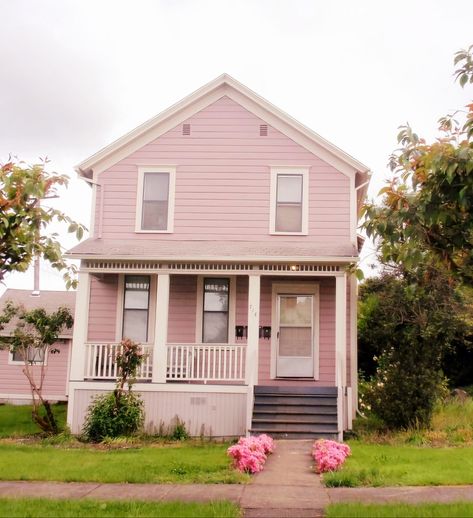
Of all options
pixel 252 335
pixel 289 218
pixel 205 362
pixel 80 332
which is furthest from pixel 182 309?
pixel 289 218

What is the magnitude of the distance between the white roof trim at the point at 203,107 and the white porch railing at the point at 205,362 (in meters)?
5.06

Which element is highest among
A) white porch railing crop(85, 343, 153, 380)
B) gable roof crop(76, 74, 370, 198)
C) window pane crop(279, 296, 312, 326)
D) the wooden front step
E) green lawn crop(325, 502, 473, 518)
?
gable roof crop(76, 74, 370, 198)

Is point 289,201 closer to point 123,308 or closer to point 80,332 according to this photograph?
point 123,308

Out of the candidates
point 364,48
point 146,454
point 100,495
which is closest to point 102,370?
point 146,454

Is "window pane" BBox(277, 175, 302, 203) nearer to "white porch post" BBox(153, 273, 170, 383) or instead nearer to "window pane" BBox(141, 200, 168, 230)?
"window pane" BBox(141, 200, 168, 230)

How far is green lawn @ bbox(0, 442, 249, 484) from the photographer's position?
9.10 metres

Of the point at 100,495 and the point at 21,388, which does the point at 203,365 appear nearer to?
the point at 100,495

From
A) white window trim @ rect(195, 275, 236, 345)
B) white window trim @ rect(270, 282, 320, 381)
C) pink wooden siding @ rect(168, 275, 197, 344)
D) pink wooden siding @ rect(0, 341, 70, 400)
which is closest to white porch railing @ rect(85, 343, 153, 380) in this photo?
pink wooden siding @ rect(168, 275, 197, 344)

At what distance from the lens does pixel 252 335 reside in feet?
46.6

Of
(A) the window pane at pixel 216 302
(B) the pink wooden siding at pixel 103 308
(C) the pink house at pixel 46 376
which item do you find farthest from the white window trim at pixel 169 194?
(C) the pink house at pixel 46 376

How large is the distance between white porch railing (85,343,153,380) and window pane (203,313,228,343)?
156cm

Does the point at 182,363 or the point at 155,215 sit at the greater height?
the point at 155,215

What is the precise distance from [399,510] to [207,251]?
856 centimetres

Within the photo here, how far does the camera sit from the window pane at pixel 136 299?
52.4 ft
